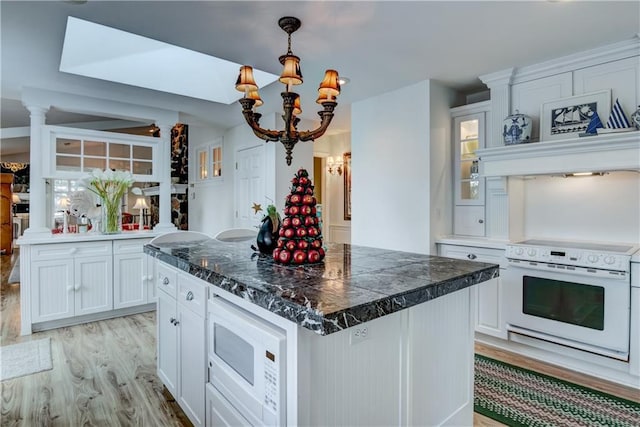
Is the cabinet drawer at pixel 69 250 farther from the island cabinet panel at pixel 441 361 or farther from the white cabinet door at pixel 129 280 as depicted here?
the island cabinet panel at pixel 441 361

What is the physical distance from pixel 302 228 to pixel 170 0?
157cm

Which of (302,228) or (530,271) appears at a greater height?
(302,228)

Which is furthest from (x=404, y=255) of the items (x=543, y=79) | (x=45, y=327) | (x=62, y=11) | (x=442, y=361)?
(x=45, y=327)

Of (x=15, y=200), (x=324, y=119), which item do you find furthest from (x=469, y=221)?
(x=15, y=200)

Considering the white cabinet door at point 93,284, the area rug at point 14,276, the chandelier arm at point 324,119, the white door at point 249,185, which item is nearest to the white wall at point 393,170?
the white door at point 249,185

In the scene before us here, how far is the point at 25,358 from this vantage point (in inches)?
115

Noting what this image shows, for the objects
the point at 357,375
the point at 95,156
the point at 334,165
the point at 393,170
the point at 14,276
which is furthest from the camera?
the point at 334,165

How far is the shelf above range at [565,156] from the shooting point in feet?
8.21

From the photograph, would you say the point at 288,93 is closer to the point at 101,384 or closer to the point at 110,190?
the point at 101,384

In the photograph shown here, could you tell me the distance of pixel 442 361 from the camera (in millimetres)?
1701

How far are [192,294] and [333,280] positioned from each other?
835 millimetres

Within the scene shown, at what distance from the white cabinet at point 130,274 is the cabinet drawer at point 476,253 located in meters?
3.29

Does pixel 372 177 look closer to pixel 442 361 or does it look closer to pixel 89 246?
pixel 442 361

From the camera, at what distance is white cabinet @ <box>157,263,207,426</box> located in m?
1.79
